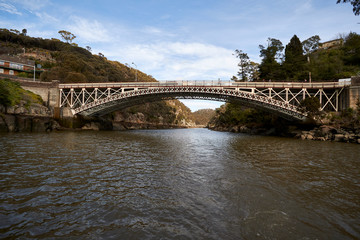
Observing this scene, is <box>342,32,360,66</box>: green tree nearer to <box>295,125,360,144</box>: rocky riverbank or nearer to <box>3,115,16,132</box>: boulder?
<box>295,125,360,144</box>: rocky riverbank

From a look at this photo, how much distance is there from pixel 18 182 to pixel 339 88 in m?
41.9

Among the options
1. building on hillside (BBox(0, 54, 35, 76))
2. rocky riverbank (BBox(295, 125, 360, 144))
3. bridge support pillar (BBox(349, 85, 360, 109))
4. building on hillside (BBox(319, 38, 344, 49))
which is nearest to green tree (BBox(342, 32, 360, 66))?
building on hillside (BBox(319, 38, 344, 49))

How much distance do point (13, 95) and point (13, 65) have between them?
43.2 metres

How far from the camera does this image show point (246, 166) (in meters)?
10.7

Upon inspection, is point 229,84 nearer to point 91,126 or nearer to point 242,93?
point 242,93

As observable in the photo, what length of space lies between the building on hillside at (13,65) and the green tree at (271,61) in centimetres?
7758

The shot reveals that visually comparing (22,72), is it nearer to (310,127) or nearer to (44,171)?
(44,171)

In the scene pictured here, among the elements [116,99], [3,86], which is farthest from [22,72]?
[116,99]

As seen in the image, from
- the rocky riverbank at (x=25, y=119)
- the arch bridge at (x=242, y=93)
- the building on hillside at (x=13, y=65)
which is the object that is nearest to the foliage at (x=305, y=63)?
the arch bridge at (x=242, y=93)

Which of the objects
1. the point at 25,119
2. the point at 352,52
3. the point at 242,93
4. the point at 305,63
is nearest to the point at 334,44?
the point at 352,52

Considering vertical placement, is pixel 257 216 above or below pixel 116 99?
below

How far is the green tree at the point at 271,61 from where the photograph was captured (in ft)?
174

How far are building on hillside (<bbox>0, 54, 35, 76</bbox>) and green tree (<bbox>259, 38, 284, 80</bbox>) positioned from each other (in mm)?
77576

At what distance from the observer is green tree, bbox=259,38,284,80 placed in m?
52.9
